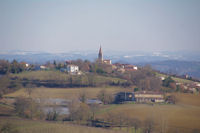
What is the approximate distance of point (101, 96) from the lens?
24141 mm

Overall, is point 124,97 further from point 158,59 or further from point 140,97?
point 158,59

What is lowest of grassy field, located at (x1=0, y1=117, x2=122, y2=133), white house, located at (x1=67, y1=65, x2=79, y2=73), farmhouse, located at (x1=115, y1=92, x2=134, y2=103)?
farmhouse, located at (x1=115, y1=92, x2=134, y2=103)

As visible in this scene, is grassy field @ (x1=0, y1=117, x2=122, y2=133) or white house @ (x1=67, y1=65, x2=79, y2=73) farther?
white house @ (x1=67, y1=65, x2=79, y2=73)

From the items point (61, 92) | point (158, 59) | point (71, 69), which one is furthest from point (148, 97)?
point (158, 59)

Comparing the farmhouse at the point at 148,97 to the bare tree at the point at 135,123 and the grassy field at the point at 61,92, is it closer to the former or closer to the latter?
the grassy field at the point at 61,92

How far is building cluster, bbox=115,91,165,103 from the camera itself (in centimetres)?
2367

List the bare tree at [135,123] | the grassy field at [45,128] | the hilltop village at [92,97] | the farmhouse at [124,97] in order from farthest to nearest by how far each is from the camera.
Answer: the farmhouse at [124,97] → the hilltop village at [92,97] → the bare tree at [135,123] → the grassy field at [45,128]

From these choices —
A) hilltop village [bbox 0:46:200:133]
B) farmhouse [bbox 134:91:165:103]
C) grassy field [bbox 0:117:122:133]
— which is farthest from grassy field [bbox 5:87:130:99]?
grassy field [bbox 0:117:122:133]

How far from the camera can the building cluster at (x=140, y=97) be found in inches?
932

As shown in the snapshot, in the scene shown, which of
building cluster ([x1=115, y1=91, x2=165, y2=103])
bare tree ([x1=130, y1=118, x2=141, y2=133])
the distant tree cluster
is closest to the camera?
bare tree ([x1=130, y1=118, x2=141, y2=133])

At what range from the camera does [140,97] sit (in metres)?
24.2

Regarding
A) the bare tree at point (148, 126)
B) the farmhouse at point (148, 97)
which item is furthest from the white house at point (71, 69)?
the bare tree at point (148, 126)

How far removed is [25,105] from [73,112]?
3.41 m

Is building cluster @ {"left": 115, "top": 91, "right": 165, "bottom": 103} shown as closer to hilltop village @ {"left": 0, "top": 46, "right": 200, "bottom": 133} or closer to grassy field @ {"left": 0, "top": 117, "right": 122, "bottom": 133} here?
hilltop village @ {"left": 0, "top": 46, "right": 200, "bottom": 133}
